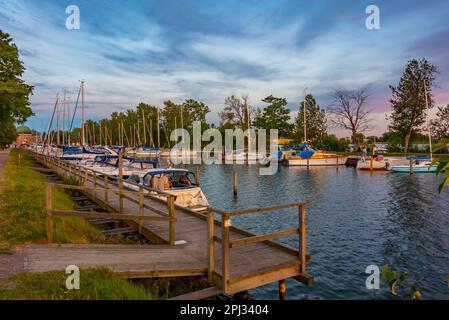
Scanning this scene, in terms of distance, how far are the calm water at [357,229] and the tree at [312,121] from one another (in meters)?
63.0

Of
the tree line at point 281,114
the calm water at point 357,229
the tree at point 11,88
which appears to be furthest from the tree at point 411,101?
the tree at point 11,88

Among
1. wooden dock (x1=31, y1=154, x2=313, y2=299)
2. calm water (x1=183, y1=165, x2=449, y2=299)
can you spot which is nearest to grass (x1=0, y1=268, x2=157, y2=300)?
wooden dock (x1=31, y1=154, x2=313, y2=299)

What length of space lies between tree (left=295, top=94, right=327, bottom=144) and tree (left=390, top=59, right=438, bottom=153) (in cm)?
2539

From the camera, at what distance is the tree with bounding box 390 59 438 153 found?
71188 mm

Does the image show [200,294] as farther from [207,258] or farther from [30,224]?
[30,224]

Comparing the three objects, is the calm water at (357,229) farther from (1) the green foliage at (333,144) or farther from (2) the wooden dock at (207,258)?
(1) the green foliage at (333,144)

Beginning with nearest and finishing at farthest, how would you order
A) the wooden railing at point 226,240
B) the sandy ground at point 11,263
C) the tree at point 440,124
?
1. the sandy ground at point 11,263
2. the wooden railing at point 226,240
3. the tree at point 440,124

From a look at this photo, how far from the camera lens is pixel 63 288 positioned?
5848mm

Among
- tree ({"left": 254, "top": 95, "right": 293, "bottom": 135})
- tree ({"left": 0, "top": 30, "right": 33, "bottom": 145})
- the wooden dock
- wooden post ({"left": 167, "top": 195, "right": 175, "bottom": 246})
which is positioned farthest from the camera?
tree ({"left": 254, "top": 95, "right": 293, "bottom": 135})

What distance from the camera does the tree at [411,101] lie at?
2803 inches

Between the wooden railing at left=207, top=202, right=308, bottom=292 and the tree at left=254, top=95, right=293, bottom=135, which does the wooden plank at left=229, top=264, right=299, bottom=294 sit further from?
the tree at left=254, top=95, right=293, bottom=135
